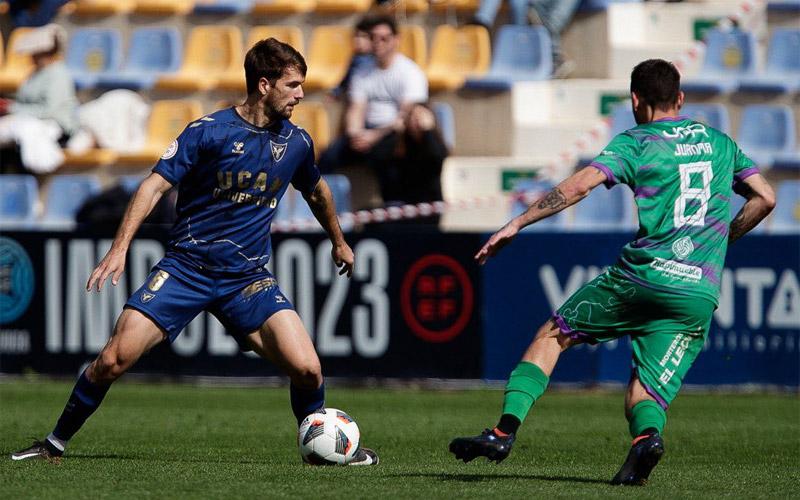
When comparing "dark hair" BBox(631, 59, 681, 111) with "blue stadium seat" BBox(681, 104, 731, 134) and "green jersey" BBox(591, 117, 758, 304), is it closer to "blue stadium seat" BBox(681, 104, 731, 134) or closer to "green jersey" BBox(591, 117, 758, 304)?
"green jersey" BBox(591, 117, 758, 304)

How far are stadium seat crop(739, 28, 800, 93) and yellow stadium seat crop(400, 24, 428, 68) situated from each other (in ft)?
11.3

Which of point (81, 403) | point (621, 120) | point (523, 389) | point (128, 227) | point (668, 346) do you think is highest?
point (621, 120)

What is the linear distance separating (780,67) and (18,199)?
8297 millimetres

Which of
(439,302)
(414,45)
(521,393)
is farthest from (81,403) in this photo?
(414,45)

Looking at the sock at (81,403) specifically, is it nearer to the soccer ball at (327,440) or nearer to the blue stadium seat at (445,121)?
the soccer ball at (327,440)

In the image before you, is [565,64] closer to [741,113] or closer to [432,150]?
[741,113]

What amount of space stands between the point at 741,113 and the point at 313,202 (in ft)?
29.4

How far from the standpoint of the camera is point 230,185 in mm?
7566

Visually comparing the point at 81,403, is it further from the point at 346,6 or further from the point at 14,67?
the point at 14,67

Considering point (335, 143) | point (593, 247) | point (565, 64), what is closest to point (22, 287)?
point (335, 143)

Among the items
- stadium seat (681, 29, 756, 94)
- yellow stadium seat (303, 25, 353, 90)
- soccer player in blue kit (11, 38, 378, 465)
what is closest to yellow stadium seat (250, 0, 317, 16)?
yellow stadium seat (303, 25, 353, 90)

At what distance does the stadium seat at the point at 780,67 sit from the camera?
15.8 metres

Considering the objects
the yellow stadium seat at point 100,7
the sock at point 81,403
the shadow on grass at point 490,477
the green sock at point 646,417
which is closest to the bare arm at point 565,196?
the green sock at point 646,417

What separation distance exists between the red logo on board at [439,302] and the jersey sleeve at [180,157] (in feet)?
20.2
